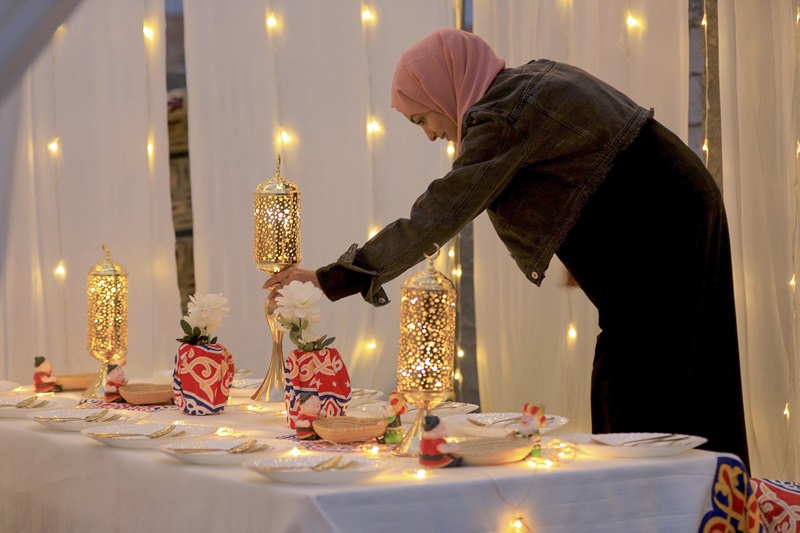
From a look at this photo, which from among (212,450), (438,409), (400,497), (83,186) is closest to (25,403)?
(212,450)

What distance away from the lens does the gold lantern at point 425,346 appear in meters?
1.50

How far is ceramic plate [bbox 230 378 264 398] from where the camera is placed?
2.30 metres

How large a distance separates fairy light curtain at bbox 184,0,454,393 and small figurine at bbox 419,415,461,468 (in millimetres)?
2103

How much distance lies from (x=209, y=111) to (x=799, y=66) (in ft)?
6.19

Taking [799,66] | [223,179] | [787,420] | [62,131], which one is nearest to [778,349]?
[787,420]

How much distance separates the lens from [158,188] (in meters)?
3.31

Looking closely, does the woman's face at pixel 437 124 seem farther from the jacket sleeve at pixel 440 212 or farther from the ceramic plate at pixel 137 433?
the ceramic plate at pixel 137 433

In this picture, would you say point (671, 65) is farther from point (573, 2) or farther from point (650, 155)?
point (650, 155)

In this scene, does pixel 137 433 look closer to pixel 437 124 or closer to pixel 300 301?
pixel 300 301

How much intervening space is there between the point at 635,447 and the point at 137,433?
799 millimetres

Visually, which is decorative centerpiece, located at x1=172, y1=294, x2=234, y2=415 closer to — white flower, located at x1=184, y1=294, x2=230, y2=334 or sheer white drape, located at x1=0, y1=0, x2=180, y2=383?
white flower, located at x1=184, y1=294, x2=230, y2=334

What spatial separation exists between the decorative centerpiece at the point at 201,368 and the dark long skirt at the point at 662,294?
0.74 meters

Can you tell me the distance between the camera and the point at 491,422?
1703mm

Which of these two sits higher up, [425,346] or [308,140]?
[308,140]
